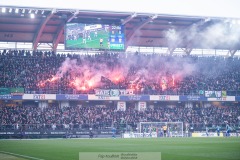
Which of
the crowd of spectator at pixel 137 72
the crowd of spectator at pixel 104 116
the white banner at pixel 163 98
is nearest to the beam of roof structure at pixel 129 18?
the crowd of spectator at pixel 137 72

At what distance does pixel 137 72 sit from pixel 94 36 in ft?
29.6

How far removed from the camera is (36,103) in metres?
56.1

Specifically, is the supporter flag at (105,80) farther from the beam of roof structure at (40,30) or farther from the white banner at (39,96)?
the beam of roof structure at (40,30)

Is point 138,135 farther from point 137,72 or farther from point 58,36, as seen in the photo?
point 58,36

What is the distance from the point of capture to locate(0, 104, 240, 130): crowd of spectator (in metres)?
48.0

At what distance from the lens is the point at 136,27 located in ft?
190

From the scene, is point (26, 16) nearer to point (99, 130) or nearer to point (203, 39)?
point (99, 130)

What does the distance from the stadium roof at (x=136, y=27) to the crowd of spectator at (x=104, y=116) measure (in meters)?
10.5

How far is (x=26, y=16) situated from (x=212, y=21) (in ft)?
84.0

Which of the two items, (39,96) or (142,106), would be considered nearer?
(39,96)

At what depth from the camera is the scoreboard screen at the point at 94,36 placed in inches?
2103

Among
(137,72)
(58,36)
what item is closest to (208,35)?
(137,72)

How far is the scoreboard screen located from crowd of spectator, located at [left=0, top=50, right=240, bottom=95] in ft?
15.1

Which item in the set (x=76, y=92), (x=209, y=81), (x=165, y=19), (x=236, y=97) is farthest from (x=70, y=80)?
(x=236, y=97)
